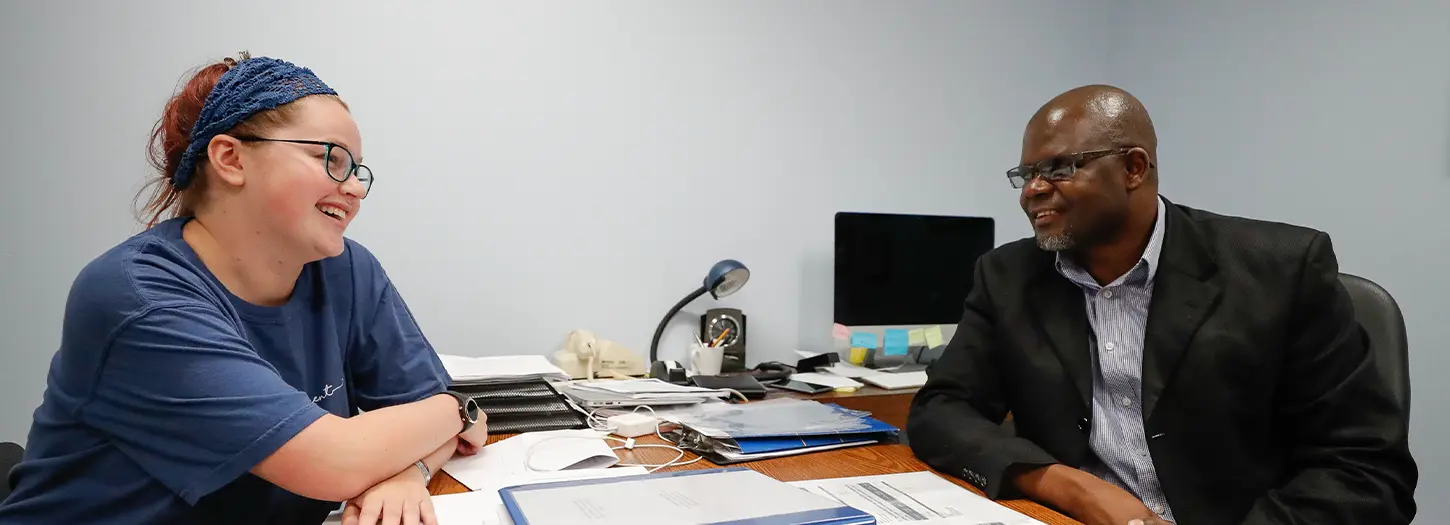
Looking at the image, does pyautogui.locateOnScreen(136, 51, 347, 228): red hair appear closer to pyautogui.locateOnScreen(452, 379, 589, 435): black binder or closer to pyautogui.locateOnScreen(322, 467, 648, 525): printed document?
pyautogui.locateOnScreen(322, 467, 648, 525): printed document

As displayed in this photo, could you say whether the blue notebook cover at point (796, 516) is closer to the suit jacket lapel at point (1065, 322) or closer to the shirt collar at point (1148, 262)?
the suit jacket lapel at point (1065, 322)

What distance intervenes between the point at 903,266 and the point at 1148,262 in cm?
125

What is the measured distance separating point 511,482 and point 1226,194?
2.74m

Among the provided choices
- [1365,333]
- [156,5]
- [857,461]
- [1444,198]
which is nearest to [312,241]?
[857,461]

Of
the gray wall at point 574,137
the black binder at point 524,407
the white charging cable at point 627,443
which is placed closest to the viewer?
the white charging cable at point 627,443

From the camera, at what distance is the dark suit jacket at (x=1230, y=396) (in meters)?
1.25

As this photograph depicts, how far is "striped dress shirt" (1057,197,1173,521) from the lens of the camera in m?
→ 1.44

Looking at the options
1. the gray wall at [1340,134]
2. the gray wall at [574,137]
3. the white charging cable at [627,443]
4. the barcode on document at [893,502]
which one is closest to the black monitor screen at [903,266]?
the gray wall at [574,137]

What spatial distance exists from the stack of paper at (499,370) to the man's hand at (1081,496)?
1131 mm

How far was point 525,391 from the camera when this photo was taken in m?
1.82

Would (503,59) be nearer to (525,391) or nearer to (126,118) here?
(126,118)

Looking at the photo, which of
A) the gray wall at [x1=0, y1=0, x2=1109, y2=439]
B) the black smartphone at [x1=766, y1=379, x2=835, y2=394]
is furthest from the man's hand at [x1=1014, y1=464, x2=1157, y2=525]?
the gray wall at [x1=0, y1=0, x2=1109, y2=439]

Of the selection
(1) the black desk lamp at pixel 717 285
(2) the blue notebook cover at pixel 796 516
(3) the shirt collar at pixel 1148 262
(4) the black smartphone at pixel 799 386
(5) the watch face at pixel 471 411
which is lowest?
(4) the black smartphone at pixel 799 386

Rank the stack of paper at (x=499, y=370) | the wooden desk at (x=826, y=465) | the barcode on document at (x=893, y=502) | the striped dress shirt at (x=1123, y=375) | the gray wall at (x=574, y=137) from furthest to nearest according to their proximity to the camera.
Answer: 1. the gray wall at (x=574, y=137)
2. the stack of paper at (x=499, y=370)
3. the striped dress shirt at (x=1123, y=375)
4. the wooden desk at (x=826, y=465)
5. the barcode on document at (x=893, y=502)
